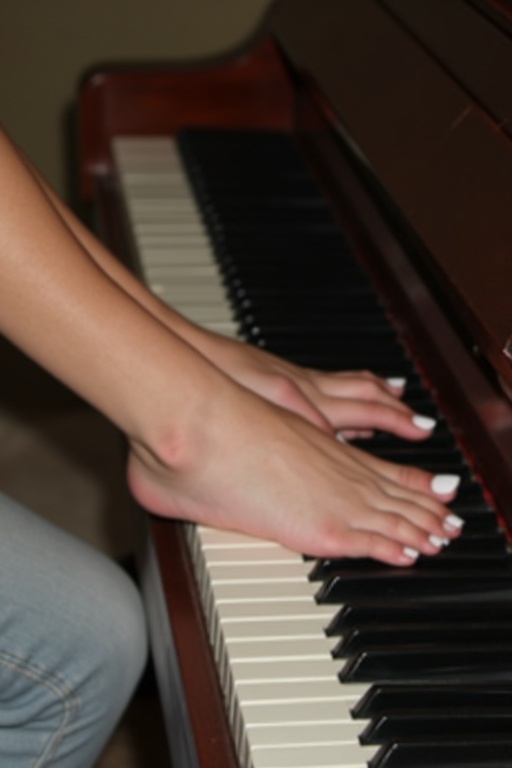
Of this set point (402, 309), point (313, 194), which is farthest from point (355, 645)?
point (313, 194)

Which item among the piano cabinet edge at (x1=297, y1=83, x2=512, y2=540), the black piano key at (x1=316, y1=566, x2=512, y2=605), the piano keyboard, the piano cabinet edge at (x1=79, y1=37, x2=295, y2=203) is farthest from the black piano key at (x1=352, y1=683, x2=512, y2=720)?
the piano cabinet edge at (x1=79, y1=37, x2=295, y2=203)

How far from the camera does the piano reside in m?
1.13

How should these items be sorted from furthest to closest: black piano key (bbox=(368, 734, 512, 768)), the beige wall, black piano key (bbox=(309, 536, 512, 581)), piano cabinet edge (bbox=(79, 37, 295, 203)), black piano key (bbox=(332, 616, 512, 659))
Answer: the beige wall → piano cabinet edge (bbox=(79, 37, 295, 203)) → black piano key (bbox=(309, 536, 512, 581)) → black piano key (bbox=(332, 616, 512, 659)) → black piano key (bbox=(368, 734, 512, 768))

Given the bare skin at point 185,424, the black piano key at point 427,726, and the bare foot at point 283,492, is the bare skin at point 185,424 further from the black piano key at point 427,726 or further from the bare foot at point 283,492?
the black piano key at point 427,726

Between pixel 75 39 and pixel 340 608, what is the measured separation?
181cm

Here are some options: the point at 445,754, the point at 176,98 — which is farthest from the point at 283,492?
the point at 176,98

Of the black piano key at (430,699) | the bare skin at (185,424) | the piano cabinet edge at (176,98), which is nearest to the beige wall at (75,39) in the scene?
the piano cabinet edge at (176,98)

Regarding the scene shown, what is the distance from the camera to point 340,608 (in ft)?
4.02

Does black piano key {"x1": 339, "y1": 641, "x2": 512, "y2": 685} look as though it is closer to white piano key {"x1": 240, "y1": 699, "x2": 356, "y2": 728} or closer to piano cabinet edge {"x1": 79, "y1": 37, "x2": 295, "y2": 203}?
white piano key {"x1": 240, "y1": 699, "x2": 356, "y2": 728}

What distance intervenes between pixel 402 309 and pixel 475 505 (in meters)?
0.37

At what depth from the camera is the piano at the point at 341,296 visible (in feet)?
3.72

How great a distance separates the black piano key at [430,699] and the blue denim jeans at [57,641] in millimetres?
338

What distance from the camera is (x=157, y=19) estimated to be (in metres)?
2.78

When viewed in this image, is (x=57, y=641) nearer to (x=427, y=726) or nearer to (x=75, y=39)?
(x=427, y=726)
